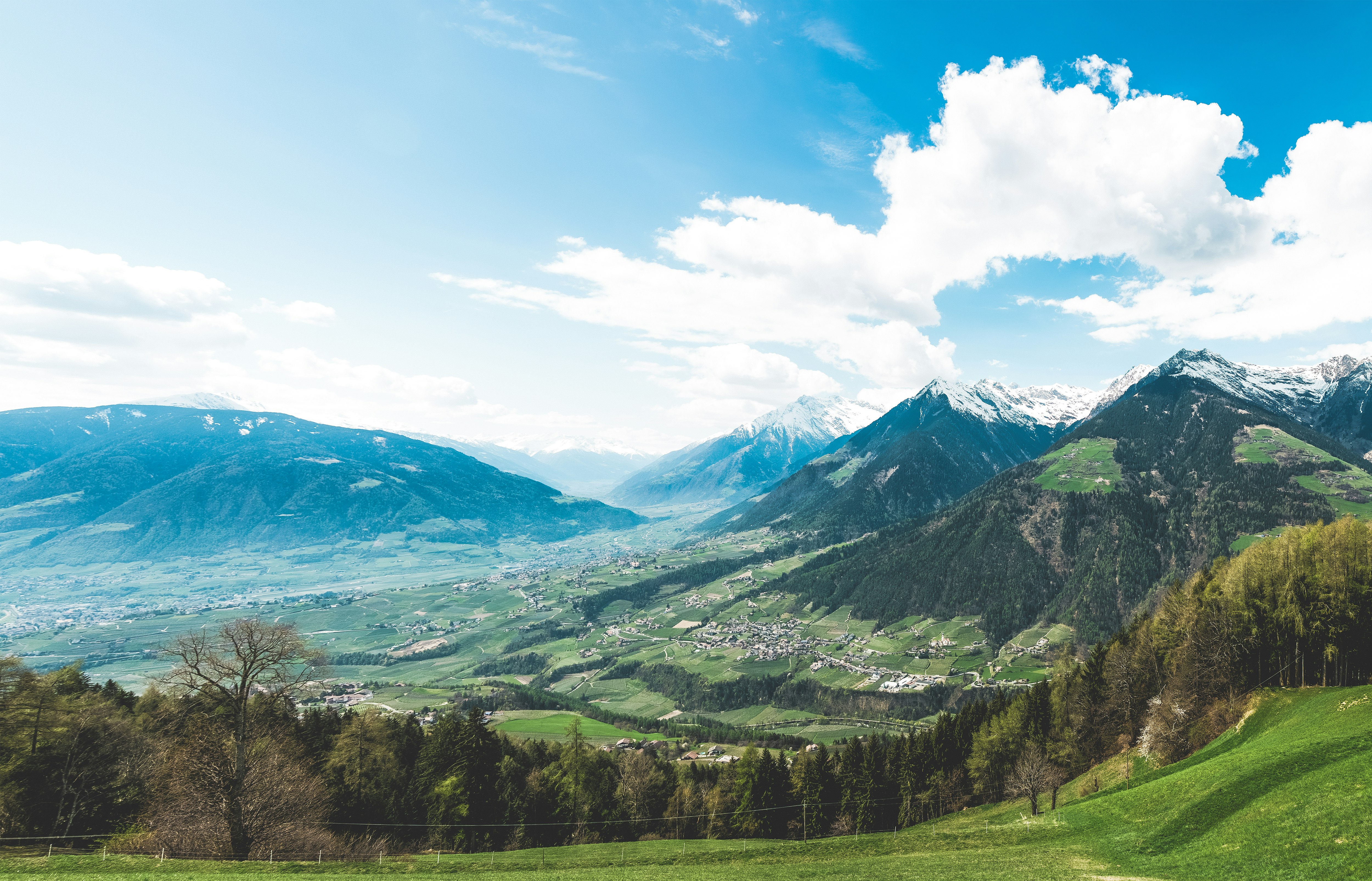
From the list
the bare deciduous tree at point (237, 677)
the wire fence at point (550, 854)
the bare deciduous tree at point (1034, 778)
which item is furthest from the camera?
the bare deciduous tree at point (1034, 778)

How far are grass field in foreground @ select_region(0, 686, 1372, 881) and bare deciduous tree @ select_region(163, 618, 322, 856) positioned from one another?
4862 mm

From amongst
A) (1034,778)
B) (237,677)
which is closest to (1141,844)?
(1034,778)

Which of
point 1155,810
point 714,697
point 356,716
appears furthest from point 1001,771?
point 714,697

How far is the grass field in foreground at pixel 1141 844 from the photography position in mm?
26078

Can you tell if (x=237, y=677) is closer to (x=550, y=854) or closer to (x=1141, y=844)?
(x=550, y=854)

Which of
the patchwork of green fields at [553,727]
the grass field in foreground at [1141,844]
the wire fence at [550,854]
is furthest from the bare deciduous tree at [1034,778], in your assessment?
the patchwork of green fields at [553,727]

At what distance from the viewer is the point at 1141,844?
3231 centimetres

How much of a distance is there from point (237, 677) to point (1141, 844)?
178 ft

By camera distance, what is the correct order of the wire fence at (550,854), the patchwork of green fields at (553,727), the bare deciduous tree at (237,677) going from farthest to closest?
the patchwork of green fields at (553,727) < the wire fence at (550,854) < the bare deciduous tree at (237,677)

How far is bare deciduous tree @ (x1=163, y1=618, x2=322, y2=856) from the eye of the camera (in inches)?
1286

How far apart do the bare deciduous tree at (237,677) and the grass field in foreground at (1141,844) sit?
4.86 meters

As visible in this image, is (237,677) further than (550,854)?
No

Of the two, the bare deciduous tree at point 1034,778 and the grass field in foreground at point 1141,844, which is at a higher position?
the grass field in foreground at point 1141,844

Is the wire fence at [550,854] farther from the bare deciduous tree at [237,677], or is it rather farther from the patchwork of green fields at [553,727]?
the patchwork of green fields at [553,727]
